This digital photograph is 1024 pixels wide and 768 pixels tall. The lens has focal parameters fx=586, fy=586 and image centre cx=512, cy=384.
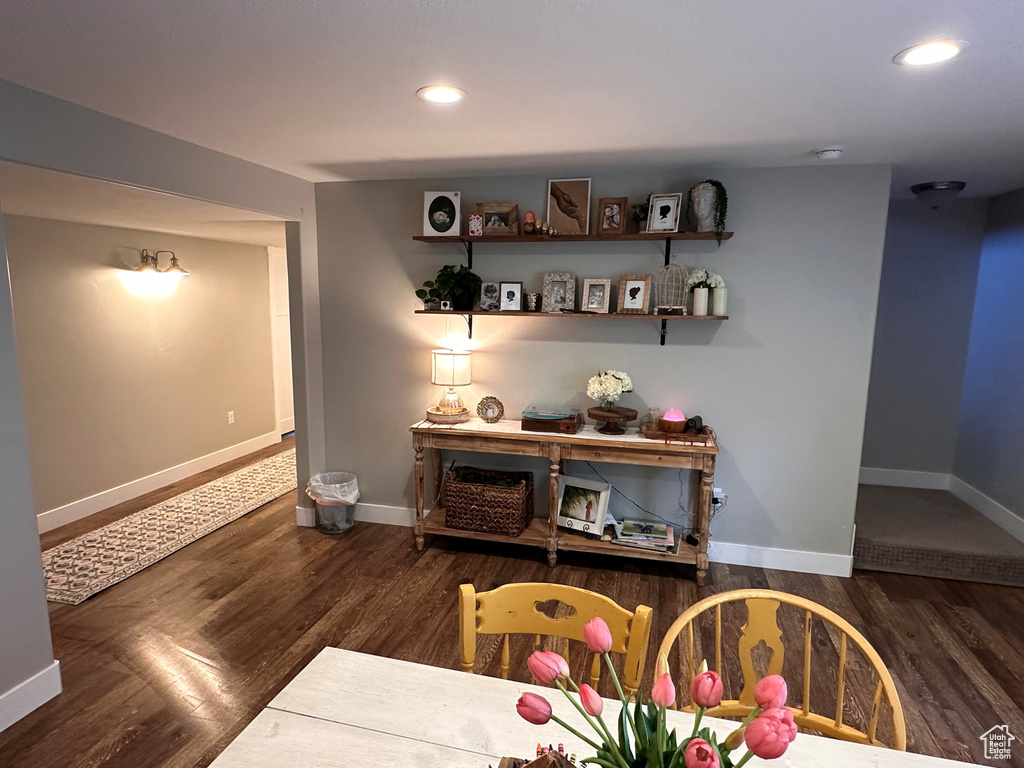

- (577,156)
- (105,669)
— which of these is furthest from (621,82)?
(105,669)

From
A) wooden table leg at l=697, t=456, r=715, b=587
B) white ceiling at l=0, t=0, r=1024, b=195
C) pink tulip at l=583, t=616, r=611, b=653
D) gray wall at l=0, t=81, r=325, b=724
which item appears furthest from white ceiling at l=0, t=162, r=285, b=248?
wooden table leg at l=697, t=456, r=715, b=587

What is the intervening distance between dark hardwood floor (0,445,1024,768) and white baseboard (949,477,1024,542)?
496mm

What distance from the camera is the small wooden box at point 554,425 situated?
3.35m

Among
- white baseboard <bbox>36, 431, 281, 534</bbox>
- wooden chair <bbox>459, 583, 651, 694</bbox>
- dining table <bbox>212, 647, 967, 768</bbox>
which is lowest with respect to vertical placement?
white baseboard <bbox>36, 431, 281, 534</bbox>

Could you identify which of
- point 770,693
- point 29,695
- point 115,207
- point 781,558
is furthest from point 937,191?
point 29,695

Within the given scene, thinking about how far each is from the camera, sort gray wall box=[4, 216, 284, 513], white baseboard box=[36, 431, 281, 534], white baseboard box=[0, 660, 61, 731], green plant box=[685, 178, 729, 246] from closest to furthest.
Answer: white baseboard box=[0, 660, 61, 731], green plant box=[685, 178, 729, 246], gray wall box=[4, 216, 284, 513], white baseboard box=[36, 431, 281, 534]

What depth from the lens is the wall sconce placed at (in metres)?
4.44

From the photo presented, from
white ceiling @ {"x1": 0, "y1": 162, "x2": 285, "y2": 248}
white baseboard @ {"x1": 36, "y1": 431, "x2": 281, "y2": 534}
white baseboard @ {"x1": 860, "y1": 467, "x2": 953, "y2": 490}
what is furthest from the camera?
white baseboard @ {"x1": 860, "y1": 467, "x2": 953, "y2": 490}

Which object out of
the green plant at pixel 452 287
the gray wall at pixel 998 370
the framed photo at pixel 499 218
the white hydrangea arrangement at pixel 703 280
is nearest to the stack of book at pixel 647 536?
the white hydrangea arrangement at pixel 703 280

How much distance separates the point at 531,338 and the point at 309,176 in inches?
65.6

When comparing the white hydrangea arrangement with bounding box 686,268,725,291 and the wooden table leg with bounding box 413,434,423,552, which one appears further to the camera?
the wooden table leg with bounding box 413,434,423,552

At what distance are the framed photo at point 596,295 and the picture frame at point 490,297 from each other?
1.70ft

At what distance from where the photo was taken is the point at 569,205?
3.34 meters

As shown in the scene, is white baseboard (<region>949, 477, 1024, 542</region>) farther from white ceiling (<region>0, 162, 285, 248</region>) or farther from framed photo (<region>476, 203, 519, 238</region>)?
white ceiling (<region>0, 162, 285, 248</region>)
